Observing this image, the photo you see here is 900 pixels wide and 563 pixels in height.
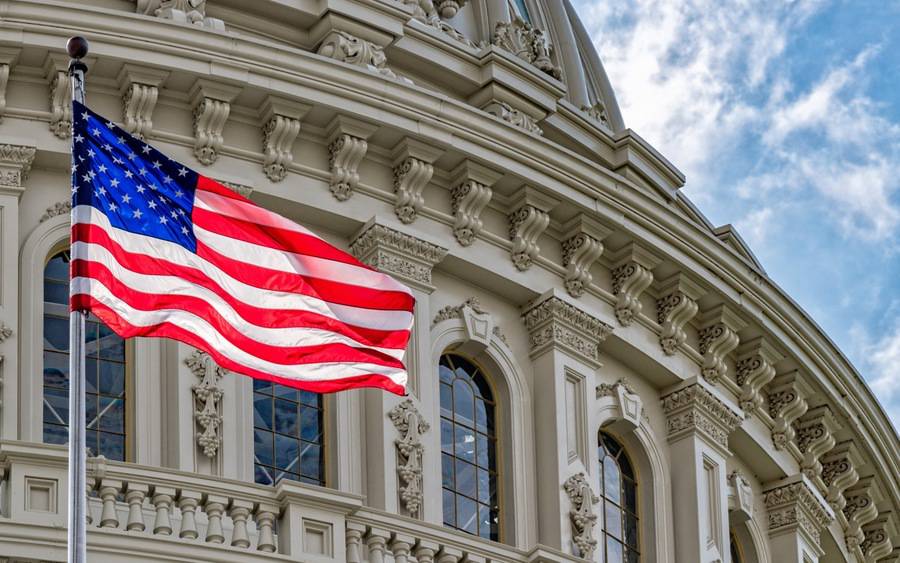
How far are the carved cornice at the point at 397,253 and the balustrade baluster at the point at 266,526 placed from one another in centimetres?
649

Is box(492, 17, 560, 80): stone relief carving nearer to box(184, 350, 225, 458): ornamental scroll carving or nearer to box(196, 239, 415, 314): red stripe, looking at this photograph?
box(184, 350, 225, 458): ornamental scroll carving

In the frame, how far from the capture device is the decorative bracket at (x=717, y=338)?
134ft

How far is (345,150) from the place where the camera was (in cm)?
3662

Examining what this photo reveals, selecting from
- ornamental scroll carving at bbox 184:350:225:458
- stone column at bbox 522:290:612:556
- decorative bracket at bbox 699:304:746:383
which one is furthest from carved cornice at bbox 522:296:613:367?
ornamental scroll carving at bbox 184:350:225:458

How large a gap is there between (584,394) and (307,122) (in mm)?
5385

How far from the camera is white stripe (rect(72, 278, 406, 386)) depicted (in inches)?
1029

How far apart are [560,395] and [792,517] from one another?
19.3 feet

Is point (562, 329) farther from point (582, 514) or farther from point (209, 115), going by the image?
point (209, 115)

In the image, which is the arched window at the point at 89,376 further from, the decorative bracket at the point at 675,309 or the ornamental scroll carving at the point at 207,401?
the decorative bracket at the point at 675,309

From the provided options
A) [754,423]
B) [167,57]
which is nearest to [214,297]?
[167,57]

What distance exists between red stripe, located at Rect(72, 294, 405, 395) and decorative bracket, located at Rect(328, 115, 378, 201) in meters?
8.44

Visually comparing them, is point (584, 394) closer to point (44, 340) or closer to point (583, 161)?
point (583, 161)

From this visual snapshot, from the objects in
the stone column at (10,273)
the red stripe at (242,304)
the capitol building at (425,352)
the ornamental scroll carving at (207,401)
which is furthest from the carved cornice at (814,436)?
the red stripe at (242,304)

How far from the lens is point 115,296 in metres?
26.2
